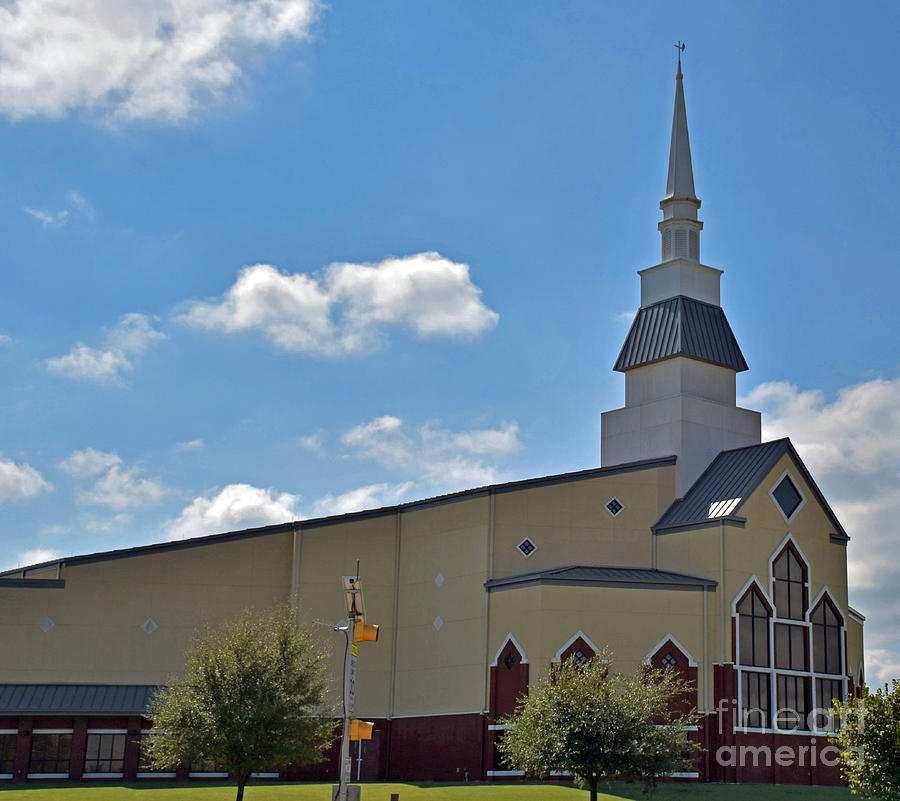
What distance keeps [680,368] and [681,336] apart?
58.5 inches

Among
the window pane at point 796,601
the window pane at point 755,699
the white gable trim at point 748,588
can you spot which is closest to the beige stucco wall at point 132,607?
the white gable trim at point 748,588

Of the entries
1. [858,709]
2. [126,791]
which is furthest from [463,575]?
[858,709]

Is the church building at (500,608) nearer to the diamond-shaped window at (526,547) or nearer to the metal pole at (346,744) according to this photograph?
the diamond-shaped window at (526,547)

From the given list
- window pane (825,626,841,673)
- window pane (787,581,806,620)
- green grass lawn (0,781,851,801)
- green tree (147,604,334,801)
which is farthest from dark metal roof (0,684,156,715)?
window pane (825,626,841,673)

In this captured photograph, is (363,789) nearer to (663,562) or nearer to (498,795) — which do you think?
(498,795)

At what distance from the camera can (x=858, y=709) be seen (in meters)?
33.0

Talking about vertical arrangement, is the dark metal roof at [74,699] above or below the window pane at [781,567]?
below

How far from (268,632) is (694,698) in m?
16.7

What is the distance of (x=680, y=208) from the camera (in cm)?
5941

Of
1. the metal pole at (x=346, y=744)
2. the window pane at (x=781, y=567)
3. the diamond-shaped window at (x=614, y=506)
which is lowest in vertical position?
the metal pole at (x=346, y=744)

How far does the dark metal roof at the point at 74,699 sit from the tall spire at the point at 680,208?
30294mm

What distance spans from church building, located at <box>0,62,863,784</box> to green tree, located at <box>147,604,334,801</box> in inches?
427

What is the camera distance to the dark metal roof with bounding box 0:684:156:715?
46.1m

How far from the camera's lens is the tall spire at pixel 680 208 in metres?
58.7
